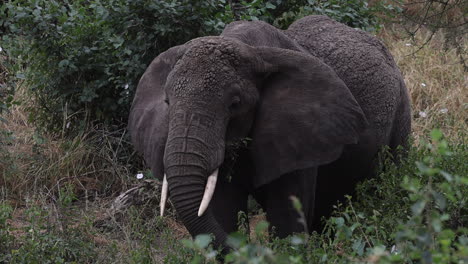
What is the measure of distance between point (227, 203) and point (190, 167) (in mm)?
923

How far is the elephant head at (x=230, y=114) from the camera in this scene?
4.50 m

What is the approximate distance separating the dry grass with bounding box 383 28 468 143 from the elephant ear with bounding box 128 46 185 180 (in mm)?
4299

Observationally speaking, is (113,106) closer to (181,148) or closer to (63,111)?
(63,111)

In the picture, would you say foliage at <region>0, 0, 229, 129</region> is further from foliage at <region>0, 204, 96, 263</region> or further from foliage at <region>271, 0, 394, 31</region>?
foliage at <region>0, 204, 96, 263</region>

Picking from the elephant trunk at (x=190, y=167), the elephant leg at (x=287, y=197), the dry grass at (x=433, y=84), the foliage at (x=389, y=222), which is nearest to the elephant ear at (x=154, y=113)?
the elephant trunk at (x=190, y=167)

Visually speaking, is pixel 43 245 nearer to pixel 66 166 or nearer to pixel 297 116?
pixel 297 116

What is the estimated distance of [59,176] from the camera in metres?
7.37

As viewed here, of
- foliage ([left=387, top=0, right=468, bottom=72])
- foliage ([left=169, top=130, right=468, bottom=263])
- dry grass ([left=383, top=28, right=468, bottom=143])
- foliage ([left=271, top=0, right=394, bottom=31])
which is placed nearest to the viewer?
foliage ([left=169, top=130, right=468, bottom=263])

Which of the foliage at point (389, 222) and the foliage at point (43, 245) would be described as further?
the foliage at point (43, 245)

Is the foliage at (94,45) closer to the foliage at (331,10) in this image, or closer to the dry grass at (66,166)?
the dry grass at (66,166)

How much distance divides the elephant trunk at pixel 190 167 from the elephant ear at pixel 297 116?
0.52m

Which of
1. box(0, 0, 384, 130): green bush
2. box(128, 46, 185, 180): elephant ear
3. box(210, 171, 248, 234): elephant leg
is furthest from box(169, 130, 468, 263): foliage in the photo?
box(0, 0, 384, 130): green bush

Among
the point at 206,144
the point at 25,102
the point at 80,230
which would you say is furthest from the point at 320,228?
the point at 25,102

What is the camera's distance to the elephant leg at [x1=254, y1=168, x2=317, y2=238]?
206 inches
